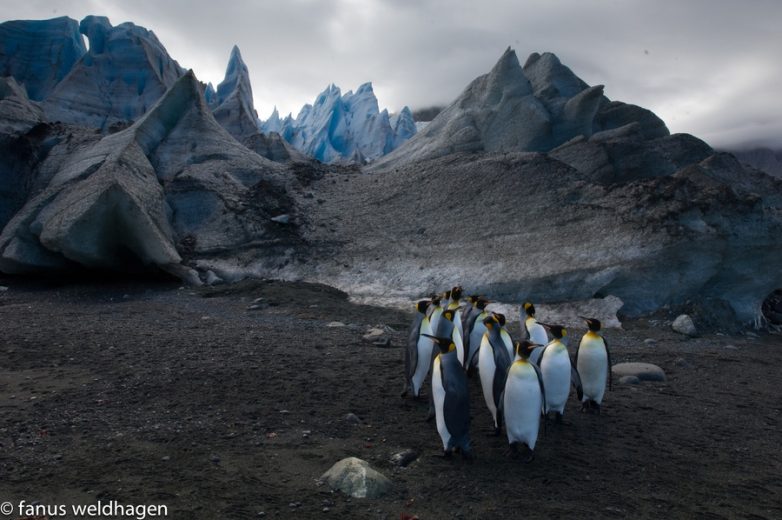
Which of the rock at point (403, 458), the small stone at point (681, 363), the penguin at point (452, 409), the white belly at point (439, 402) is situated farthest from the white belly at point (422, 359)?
the small stone at point (681, 363)

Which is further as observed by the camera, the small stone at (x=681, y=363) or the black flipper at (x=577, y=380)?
the small stone at (x=681, y=363)

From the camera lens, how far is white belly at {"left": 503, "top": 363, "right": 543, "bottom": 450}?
4.63 meters

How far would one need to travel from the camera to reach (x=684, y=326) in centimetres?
1052

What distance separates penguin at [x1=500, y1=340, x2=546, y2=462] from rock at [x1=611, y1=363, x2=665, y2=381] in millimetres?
3043

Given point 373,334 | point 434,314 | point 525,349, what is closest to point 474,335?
point 434,314

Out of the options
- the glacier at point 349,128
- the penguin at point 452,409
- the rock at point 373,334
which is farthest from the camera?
the glacier at point 349,128

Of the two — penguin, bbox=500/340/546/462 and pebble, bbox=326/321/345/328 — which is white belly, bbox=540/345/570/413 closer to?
penguin, bbox=500/340/546/462

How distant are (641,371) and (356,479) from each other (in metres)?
5.09

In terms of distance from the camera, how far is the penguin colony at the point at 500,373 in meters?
4.57

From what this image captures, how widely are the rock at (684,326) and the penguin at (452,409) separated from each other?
7.57 m

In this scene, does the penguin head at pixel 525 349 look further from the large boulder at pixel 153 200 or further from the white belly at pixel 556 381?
the large boulder at pixel 153 200

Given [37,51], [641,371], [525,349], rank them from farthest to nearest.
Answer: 1. [37,51]
2. [641,371]
3. [525,349]

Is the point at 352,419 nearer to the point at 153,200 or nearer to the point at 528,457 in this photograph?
the point at 528,457

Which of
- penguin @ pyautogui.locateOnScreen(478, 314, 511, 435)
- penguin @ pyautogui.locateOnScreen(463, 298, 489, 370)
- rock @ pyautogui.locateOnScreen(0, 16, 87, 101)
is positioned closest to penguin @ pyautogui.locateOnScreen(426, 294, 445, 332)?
penguin @ pyautogui.locateOnScreen(463, 298, 489, 370)
